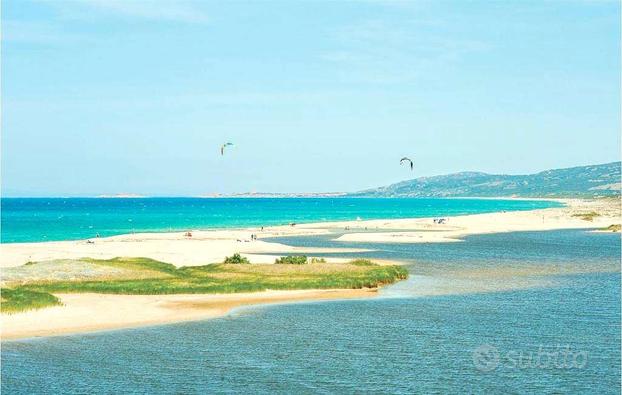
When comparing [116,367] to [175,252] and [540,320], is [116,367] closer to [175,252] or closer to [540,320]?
[540,320]

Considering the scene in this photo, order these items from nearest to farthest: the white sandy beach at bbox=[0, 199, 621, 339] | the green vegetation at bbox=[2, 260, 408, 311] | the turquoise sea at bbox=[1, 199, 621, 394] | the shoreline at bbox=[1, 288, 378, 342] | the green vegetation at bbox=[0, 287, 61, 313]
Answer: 1. the turquoise sea at bbox=[1, 199, 621, 394]
2. the shoreline at bbox=[1, 288, 378, 342]
3. the white sandy beach at bbox=[0, 199, 621, 339]
4. the green vegetation at bbox=[0, 287, 61, 313]
5. the green vegetation at bbox=[2, 260, 408, 311]

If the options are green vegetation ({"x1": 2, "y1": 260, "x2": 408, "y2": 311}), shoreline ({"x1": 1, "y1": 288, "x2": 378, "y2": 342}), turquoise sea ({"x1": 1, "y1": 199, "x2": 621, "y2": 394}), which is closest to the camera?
turquoise sea ({"x1": 1, "y1": 199, "x2": 621, "y2": 394})

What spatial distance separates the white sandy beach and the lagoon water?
2852 millimetres

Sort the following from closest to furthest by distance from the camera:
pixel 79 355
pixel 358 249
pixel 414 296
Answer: pixel 79 355, pixel 414 296, pixel 358 249

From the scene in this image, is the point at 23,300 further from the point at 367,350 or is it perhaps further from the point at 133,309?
the point at 367,350

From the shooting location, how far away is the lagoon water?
1249 inches

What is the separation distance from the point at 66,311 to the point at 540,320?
27.6 metres

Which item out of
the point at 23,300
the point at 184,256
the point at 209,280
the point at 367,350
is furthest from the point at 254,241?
the point at 367,350

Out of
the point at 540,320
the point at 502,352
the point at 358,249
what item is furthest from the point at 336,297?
the point at 358,249

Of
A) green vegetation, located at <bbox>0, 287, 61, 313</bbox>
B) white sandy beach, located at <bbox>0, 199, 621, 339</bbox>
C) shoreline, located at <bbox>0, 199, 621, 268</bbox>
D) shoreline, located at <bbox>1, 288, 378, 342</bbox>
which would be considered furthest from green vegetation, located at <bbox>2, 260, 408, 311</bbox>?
shoreline, located at <bbox>0, 199, 621, 268</bbox>

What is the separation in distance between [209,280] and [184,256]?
2338cm

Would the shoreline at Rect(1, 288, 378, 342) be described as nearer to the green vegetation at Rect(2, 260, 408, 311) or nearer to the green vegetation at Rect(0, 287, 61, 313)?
the green vegetation at Rect(0, 287, 61, 313)

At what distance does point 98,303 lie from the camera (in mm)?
51781

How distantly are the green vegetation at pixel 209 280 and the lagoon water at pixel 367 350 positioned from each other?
23.1 feet
